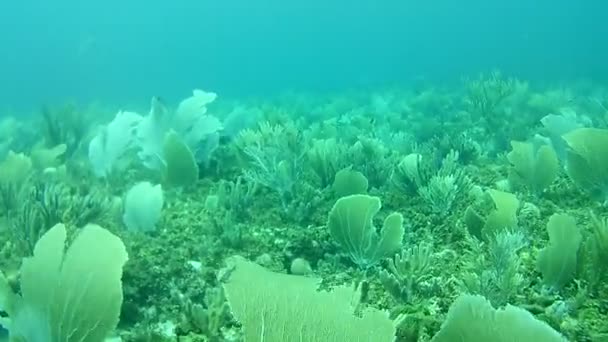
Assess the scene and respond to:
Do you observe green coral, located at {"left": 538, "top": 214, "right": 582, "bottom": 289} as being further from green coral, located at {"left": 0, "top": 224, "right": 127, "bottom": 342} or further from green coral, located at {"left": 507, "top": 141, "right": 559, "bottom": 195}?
green coral, located at {"left": 0, "top": 224, "right": 127, "bottom": 342}

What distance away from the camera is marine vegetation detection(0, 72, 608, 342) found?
2.21m

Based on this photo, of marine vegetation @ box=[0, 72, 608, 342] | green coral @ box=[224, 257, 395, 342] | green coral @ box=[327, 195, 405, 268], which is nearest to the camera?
green coral @ box=[224, 257, 395, 342]

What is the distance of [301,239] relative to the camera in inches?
166

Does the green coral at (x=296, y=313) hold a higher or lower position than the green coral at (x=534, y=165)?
lower

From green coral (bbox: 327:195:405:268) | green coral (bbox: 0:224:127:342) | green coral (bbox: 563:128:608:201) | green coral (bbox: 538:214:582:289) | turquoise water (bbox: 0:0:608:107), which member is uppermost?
turquoise water (bbox: 0:0:608:107)

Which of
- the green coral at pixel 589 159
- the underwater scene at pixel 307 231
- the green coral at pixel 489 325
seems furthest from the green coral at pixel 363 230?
the green coral at pixel 489 325

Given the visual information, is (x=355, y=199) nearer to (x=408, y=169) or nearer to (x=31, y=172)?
(x=408, y=169)

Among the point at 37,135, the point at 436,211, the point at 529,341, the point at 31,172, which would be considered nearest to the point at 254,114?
the point at 37,135

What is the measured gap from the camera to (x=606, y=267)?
302cm

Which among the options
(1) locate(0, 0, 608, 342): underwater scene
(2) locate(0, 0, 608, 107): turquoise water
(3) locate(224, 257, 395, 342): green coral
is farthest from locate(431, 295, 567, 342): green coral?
(2) locate(0, 0, 608, 107): turquoise water

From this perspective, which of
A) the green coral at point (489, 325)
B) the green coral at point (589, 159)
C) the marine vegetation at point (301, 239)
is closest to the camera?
the green coral at point (489, 325)

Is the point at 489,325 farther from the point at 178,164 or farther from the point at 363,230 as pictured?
the point at 178,164

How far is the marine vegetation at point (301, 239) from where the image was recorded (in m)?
2.21

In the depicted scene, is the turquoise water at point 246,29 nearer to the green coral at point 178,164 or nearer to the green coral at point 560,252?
the green coral at point 178,164
